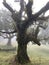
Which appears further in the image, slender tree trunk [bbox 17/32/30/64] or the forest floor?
the forest floor

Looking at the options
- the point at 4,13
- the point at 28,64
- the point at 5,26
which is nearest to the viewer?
the point at 28,64

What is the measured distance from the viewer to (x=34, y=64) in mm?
23578

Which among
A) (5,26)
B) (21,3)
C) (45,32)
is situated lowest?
(45,32)

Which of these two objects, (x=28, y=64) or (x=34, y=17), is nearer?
(x=34, y=17)

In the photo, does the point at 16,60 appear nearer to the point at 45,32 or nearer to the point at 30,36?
the point at 30,36

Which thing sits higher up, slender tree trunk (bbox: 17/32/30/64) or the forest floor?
slender tree trunk (bbox: 17/32/30/64)

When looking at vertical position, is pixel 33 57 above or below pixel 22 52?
below

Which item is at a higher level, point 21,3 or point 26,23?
point 21,3

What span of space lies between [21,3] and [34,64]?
24.7 feet

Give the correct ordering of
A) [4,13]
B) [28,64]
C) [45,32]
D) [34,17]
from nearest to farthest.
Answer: [34,17] → [28,64] → [4,13] → [45,32]

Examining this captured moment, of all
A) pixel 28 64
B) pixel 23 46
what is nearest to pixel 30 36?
pixel 23 46

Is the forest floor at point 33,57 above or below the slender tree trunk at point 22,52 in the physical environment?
below

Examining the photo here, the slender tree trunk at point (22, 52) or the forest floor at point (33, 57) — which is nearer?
the slender tree trunk at point (22, 52)

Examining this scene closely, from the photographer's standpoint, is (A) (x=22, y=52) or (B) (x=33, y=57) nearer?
(A) (x=22, y=52)
